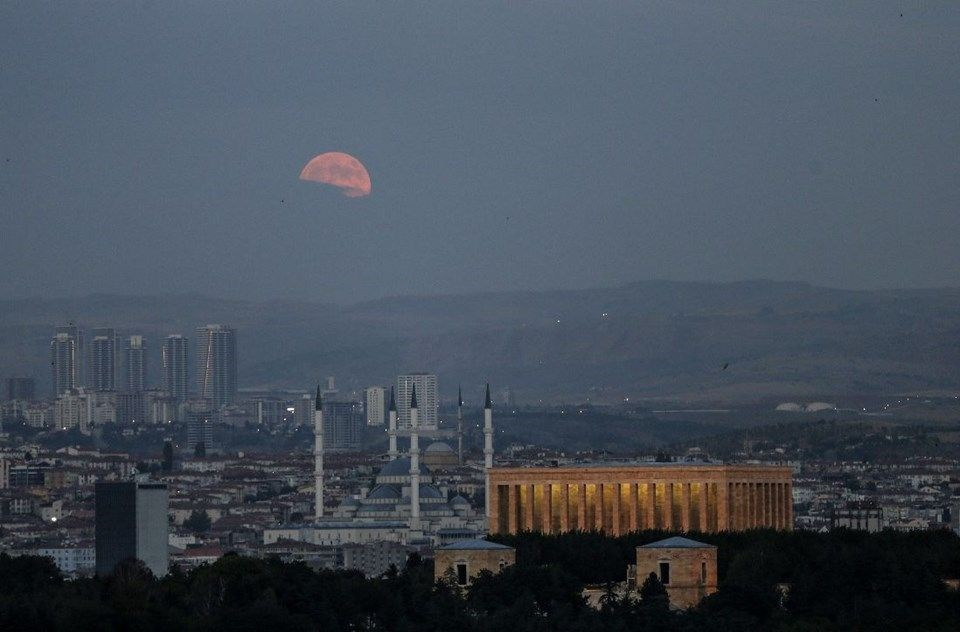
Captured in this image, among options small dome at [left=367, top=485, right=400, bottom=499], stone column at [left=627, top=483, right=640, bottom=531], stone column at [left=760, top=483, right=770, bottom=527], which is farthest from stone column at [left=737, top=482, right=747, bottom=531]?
small dome at [left=367, top=485, right=400, bottom=499]

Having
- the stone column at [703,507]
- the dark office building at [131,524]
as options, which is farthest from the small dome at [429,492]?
the stone column at [703,507]

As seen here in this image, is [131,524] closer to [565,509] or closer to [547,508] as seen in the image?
[547,508]

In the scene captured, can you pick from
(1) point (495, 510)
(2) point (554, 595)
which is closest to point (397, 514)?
(1) point (495, 510)

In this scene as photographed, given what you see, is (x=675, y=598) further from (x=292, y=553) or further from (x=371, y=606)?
(x=292, y=553)

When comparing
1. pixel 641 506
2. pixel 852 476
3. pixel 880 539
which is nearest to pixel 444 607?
pixel 880 539

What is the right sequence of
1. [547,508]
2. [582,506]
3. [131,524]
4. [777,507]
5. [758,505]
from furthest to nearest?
[131,524] → [777,507] → [758,505] → [547,508] → [582,506]

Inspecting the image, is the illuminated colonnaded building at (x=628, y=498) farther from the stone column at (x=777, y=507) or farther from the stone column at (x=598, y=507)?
the stone column at (x=777, y=507)
